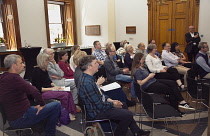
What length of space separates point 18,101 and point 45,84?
97 cm

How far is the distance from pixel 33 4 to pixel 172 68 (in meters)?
6.24

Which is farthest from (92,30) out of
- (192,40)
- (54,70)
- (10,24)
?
(54,70)

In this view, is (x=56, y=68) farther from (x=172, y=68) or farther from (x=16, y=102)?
(x=172, y=68)

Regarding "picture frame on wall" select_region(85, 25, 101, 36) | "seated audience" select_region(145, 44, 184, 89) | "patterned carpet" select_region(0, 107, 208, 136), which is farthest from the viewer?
"picture frame on wall" select_region(85, 25, 101, 36)

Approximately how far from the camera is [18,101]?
92.2 inches

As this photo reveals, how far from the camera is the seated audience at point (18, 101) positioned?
2.26m

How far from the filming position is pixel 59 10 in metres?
9.66

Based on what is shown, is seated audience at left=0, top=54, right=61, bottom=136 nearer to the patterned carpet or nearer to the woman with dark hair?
the patterned carpet

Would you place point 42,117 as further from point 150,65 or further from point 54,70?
point 150,65

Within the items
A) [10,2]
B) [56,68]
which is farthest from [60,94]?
[10,2]

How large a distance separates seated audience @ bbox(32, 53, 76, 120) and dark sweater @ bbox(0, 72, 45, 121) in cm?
82

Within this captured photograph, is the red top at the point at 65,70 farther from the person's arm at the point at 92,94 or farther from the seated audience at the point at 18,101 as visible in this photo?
the person's arm at the point at 92,94

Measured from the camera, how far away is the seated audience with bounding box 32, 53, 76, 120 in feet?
10.4

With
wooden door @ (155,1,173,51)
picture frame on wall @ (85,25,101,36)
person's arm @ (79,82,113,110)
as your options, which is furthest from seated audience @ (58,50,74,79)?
picture frame on wall @ (85,25,101,36)
